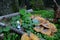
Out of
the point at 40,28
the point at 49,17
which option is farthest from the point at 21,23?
the point at 49,17

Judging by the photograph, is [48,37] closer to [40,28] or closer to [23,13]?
[40,28]

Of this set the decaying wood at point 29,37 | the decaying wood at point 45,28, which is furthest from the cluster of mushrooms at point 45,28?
the decaying wood at point 29,37

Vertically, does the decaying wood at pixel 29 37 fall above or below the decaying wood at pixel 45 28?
above

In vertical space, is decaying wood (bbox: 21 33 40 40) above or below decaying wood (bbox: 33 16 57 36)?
above

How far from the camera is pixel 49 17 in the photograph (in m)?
6.58

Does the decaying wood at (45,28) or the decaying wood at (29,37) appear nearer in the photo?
the decaying wood at (29,37)

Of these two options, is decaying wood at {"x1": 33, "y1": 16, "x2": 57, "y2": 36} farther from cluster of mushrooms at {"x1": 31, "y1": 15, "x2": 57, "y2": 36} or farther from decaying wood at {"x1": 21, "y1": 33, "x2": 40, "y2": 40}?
decaying wood at {"x1": 21, "y1": 33, "x2": 40, "y2": 40}

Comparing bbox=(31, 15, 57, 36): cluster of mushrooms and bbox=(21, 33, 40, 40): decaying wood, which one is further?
bbox=(31, 15, 57, 36): cluster of mushrooms

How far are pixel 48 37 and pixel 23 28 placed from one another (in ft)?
2.38

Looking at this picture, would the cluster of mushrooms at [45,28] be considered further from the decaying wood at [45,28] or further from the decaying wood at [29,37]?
the decaying wood at [29,37]

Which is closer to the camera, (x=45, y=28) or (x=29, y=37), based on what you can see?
(x=29, y=37)

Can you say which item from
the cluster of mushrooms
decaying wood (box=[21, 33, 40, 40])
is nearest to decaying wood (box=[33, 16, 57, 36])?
the cluster of mushrooms

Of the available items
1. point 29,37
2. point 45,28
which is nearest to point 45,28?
point 45,28

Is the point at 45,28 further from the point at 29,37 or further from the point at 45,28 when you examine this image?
the point at 29,37
